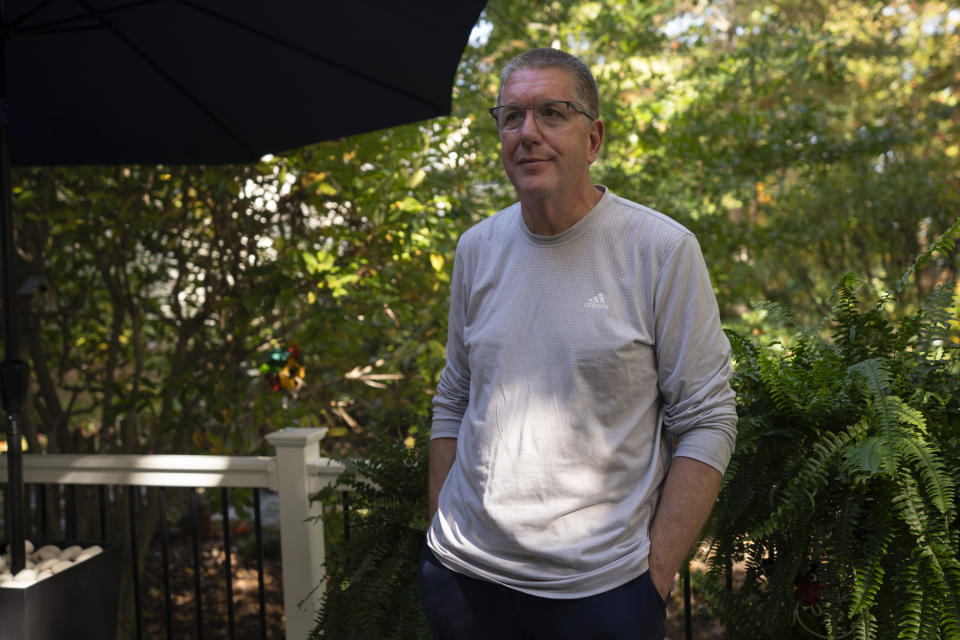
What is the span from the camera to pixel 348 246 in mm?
4246

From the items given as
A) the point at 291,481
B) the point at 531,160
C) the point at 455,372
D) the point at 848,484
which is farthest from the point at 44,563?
the point at 848,484

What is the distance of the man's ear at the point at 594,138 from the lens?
171 centimetres

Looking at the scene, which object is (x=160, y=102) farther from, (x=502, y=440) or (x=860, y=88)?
(x=860, y=88)

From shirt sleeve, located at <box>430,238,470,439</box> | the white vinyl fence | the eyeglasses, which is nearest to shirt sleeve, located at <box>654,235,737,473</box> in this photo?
the eyeglasses

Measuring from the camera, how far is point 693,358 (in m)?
1.56

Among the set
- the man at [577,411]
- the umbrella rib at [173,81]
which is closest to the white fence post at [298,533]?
the umbrella rib at [173,81]

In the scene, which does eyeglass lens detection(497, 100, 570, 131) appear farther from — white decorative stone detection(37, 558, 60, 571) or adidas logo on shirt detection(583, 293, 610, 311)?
white decorative stone detection(37, 558, 60, 571)

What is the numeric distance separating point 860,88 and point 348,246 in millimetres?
11250

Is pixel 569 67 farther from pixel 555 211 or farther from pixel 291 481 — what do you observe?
pixel 291 481

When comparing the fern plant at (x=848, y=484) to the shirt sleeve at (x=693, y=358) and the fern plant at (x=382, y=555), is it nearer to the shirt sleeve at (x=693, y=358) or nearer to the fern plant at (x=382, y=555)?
the shirt sleeve at (x=693, y=358)

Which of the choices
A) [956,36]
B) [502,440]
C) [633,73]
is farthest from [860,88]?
[502,440]

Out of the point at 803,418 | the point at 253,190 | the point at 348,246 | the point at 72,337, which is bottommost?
the point at 803,418

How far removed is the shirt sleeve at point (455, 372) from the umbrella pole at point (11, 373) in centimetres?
127

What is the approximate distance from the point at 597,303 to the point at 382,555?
117 centimetres
